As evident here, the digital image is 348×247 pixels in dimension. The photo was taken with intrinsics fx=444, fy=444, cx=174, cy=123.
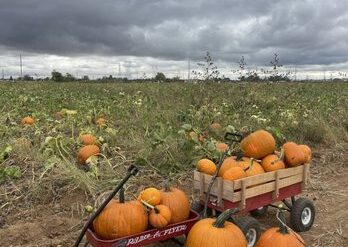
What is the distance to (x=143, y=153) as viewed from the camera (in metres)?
6.37

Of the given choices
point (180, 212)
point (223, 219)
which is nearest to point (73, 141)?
point (180, 212)

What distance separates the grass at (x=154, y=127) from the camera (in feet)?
19.6

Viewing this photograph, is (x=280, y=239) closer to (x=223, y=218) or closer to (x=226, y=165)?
(x=223, y=218)

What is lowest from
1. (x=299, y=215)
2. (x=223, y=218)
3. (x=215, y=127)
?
(x=299, y=215)

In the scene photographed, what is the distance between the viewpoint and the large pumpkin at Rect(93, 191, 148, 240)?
371 centimetres

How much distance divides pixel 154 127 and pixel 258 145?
3.25 m

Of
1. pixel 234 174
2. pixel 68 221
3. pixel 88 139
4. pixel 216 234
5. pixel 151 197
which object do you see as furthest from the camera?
pixel 88 139

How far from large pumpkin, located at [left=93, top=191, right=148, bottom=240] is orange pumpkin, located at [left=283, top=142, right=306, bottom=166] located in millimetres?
1888

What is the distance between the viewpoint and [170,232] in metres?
3.92

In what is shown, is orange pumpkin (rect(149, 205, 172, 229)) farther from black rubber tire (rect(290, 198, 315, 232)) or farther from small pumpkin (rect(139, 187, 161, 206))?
black rubber tire (rect(290, 198, 315, 232))

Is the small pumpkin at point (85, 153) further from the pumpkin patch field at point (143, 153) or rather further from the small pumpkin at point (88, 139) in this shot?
the small pumpkin at point (88, 139)

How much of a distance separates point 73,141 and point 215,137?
2.26m

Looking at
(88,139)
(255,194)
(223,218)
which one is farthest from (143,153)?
(223,218)

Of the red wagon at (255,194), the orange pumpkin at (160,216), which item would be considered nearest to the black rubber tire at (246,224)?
the red wagon at (255,194)
